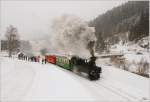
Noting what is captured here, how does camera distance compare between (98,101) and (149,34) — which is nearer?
(98,101)

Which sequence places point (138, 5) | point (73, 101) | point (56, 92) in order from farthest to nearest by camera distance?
point (138, 5)
point (56, 92)
point (73, 101)

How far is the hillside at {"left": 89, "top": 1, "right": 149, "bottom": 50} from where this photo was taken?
83938 mm

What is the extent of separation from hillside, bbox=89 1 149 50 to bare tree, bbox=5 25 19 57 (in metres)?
33.3

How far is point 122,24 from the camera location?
123m

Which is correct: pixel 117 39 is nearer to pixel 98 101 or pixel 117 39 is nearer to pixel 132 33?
pixel 132 33

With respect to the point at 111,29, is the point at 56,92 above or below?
below

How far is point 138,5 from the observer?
144750 mm

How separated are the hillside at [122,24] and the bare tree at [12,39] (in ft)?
109

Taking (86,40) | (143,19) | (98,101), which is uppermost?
(143,19)

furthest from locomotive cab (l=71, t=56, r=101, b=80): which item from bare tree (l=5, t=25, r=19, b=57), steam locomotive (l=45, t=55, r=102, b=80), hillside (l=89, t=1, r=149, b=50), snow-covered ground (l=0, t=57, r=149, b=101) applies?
hillside (l=89, t=1, r=149, b=50)

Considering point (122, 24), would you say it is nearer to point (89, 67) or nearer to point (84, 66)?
point (84, 66)

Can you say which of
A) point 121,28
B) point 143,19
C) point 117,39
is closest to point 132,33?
point 143,19

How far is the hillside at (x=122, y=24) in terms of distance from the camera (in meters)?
83.9

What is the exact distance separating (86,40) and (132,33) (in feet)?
222
